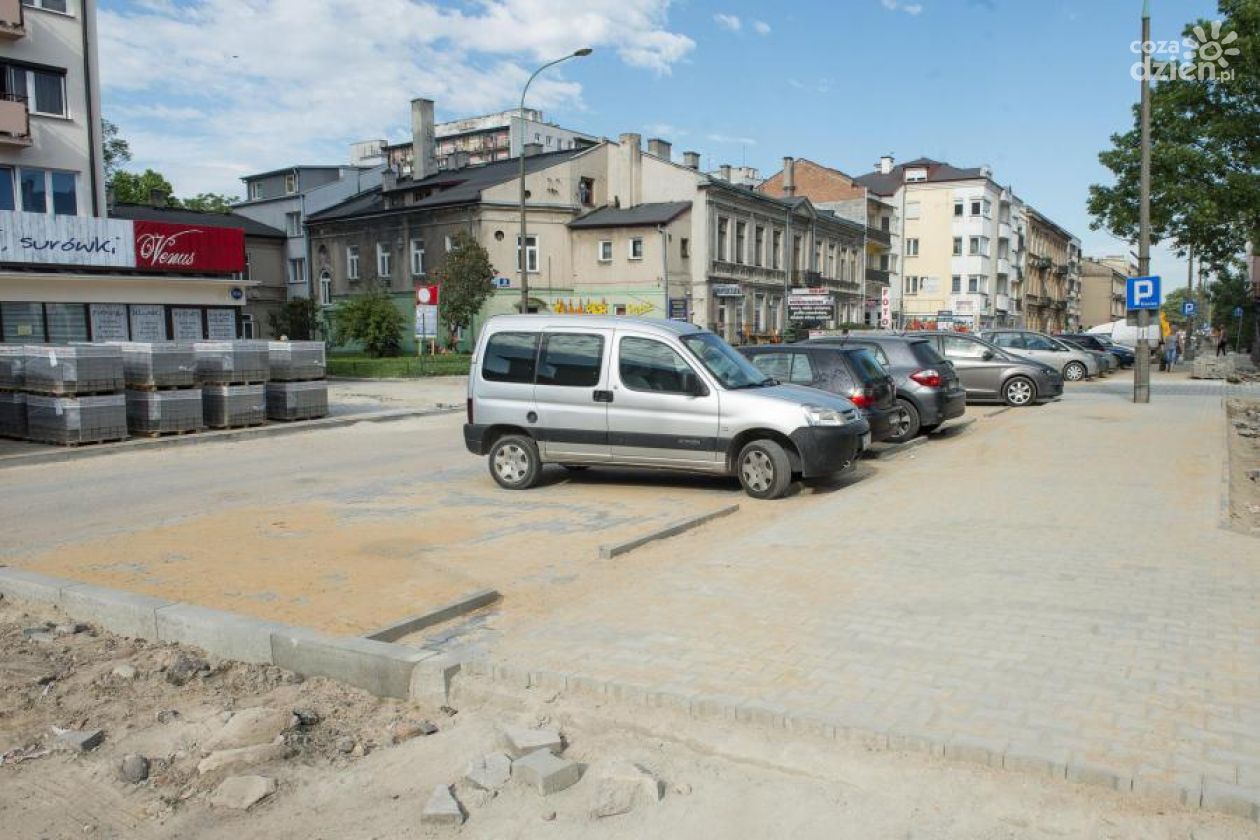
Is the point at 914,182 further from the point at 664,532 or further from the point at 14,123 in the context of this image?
the point at 664,532

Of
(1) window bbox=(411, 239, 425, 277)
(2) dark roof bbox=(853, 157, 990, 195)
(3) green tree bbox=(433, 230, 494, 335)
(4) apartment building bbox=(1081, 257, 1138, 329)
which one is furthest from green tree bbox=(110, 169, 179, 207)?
(4) apartment building bbox=(1081, 257, 1138, 329)

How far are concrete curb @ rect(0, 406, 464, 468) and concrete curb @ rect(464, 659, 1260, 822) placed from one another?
12.6 metres

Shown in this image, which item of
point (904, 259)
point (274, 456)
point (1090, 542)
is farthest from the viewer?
point (904, 259)

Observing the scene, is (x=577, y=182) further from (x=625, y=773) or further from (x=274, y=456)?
(x=625, y=773)

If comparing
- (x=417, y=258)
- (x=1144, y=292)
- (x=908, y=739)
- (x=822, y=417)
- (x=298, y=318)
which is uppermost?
(x=417, y=258)

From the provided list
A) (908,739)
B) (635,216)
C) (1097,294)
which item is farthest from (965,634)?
(1097,294)

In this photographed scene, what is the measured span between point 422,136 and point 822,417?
51630 millimetres

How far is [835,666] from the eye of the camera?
192 inches

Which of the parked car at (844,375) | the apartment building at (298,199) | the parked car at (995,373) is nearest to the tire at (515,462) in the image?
the parked car at (844,375)

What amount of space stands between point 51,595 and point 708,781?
4839 millimetres

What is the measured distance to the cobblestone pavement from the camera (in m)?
4.03

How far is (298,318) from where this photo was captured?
5016 cm

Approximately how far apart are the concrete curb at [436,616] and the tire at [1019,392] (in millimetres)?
17869

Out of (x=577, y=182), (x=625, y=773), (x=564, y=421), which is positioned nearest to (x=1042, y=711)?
(x=625, y=773)
